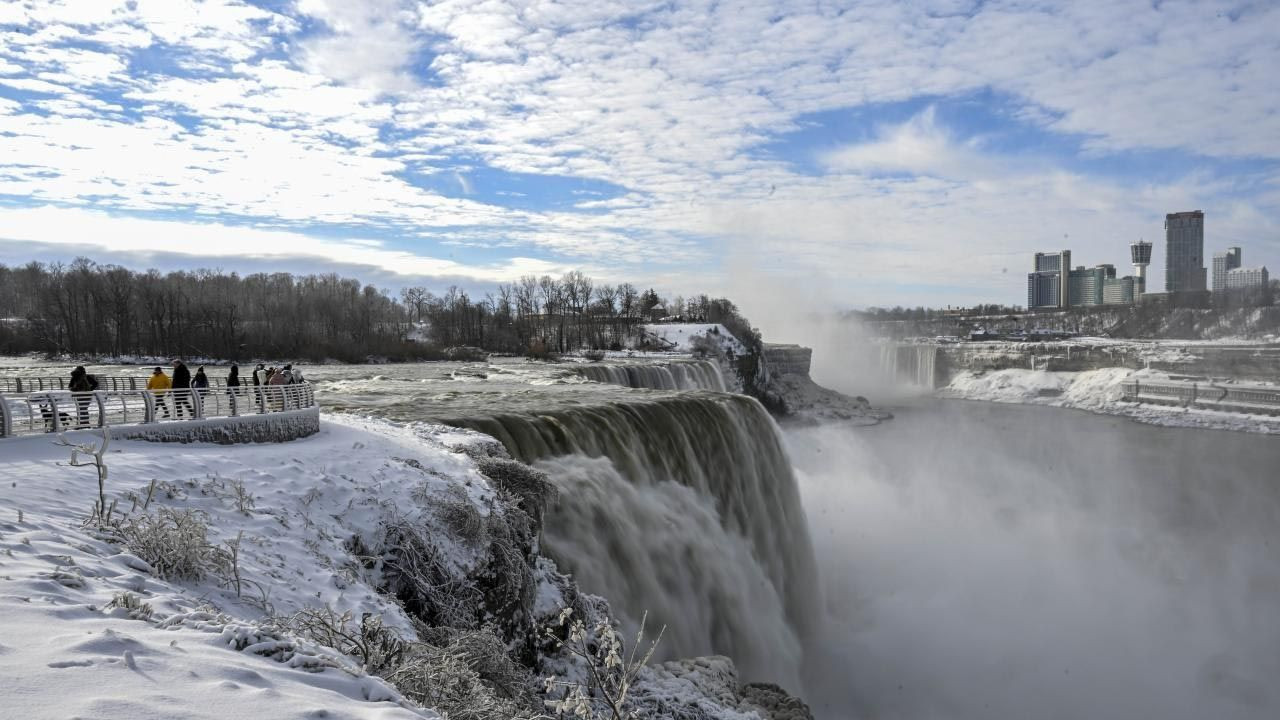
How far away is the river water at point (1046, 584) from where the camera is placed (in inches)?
680

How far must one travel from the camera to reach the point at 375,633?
18.9ft

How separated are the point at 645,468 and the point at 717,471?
3.43 metres

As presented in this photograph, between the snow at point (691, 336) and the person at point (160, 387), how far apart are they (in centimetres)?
5394

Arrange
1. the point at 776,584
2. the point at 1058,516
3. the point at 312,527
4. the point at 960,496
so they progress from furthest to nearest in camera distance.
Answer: the point at 960,496
the point at 1058,516
the point at 776,584
the point at 312,527

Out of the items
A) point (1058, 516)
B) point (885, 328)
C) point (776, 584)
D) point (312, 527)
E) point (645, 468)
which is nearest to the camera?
point (312, 527)

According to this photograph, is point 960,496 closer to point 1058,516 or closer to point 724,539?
point 1058,516

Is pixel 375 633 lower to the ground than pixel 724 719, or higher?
higher

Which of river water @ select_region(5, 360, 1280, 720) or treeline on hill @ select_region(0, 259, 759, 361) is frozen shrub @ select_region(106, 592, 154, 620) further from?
treeline on hill @ select_region(0, 259, 759, 361)

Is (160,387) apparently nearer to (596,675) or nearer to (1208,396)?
(596,675)

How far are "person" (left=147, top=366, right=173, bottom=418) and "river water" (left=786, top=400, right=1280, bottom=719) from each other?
49.0 feet

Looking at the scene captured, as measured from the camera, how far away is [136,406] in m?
13.0

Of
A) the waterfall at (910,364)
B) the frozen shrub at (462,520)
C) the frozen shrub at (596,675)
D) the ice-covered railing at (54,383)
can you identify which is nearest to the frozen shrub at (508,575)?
the frozen shrub at (462,520)

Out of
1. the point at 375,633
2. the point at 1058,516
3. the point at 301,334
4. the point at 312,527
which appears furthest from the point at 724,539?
the point at 301,334

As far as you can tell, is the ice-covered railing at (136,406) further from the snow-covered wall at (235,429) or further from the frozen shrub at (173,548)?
the frozen shrub at (173,548)
